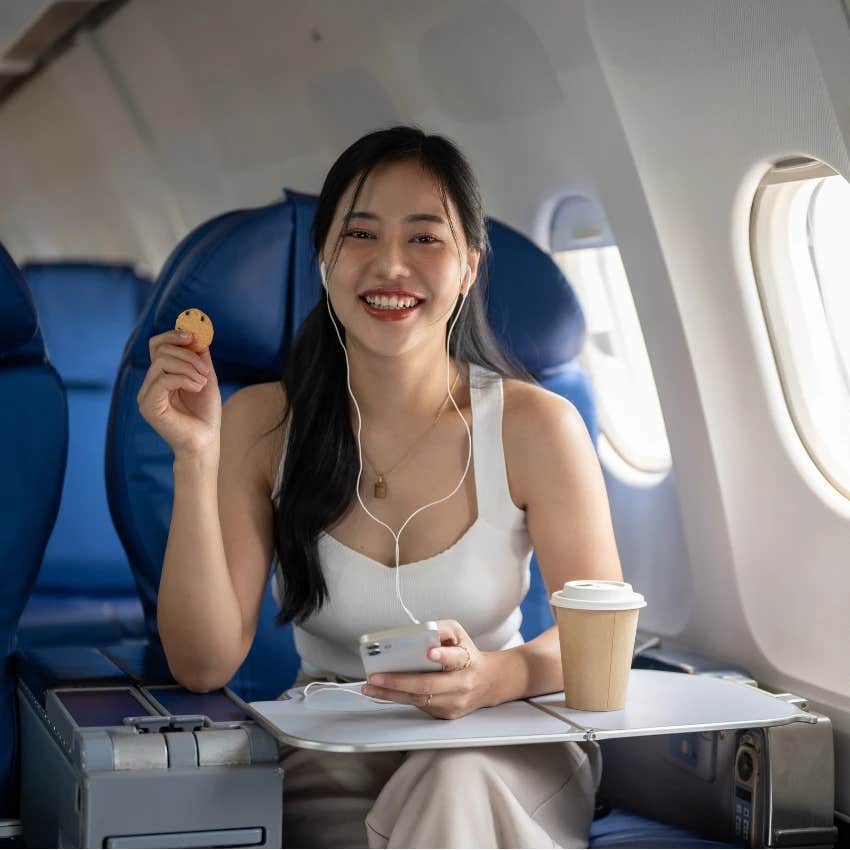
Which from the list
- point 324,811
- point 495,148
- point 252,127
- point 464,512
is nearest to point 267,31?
point 252,127

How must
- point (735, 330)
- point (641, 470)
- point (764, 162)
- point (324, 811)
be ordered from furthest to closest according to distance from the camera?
point (641, 470), point (735, 330), point (764, 162), point (324, 811)

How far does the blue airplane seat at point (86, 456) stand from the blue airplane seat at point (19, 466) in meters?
0.94

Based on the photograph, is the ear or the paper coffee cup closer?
the paper coffee cup

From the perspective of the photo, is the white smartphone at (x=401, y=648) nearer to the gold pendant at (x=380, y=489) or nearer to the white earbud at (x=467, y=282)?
the gold pendant at (x=380, y=489)

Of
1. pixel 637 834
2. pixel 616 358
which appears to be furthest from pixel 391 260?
pixel 616 358

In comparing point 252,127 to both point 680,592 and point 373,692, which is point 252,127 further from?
point 373,692

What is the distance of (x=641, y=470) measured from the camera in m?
3.41

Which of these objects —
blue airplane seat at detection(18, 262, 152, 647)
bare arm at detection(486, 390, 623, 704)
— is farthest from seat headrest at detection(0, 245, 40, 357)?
blue airplane seat at detection(18, 262, 152, 647)

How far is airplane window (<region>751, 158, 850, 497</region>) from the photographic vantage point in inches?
106

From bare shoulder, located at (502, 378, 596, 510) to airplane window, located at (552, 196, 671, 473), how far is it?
107 centimetres

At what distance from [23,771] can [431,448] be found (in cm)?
87

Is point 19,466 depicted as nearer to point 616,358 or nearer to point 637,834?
point 637,834

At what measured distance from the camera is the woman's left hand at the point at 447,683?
184 centimetres

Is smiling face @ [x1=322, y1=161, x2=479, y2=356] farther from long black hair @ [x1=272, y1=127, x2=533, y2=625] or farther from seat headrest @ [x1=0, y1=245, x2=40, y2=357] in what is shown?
seat headrest @ [x1=0, y1=245, x2=40, y2=357]
